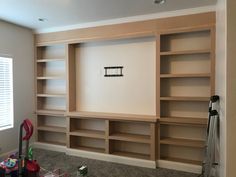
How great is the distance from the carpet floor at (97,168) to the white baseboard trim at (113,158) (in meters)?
0.08

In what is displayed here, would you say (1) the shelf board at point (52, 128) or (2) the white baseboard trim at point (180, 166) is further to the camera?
(1) the shelf board at point (52, 128)

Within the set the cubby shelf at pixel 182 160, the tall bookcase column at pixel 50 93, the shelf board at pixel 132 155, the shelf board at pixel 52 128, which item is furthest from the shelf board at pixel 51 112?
the cubby shelf at pixel 182 160

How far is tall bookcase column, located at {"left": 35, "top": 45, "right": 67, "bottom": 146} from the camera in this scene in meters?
4.36

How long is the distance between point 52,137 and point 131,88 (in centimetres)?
224

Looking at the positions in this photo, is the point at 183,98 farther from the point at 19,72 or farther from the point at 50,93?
the point at 19,72

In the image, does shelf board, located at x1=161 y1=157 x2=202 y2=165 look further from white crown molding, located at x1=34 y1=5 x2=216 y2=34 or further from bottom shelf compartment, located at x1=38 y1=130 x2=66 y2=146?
white crown molding, located at x1=34 y1=5 x2=216 y2=34

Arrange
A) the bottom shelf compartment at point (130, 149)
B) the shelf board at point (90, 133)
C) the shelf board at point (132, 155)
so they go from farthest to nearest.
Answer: the shelf board at point (90, 133), the bottom shelf compartment at point (130, 149), the shelf board at point (132, 155)

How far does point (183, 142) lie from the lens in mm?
3264

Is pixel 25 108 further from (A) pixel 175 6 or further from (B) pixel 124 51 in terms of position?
(A) pixel 175 6

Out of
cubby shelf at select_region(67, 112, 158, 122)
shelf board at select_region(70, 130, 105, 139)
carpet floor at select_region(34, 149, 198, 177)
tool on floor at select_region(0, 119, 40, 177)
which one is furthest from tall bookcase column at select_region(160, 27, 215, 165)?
tool on floor at select_region(0, 119, 40, 177)

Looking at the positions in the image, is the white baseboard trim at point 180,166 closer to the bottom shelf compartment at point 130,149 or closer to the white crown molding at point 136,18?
the bottom shelf compartment at point 130,149

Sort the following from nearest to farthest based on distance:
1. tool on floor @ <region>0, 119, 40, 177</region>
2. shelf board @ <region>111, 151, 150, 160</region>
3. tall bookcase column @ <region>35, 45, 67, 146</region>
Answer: tool on floor @ <region>0, 119, 40, 177</region>
shelf board @ <region>111, 151, 150, 160</region>
tall bookcase column @ <region>35, 45, 67, 146</region>

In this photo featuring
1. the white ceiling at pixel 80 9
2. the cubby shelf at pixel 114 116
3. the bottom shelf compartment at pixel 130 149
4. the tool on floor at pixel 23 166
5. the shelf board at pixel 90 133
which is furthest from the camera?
the shelf board at pixel 90 133

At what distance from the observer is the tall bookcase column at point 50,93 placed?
4359mm
